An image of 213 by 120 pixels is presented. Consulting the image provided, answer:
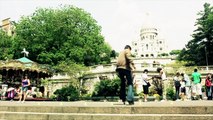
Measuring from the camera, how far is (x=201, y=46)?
2032 inches

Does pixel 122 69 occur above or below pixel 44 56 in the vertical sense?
below

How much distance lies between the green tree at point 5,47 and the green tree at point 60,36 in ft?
5.49

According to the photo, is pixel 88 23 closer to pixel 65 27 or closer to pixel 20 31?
pixel 65 27

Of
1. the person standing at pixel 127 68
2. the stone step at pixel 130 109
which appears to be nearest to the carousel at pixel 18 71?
the stone step at pixel 130 109

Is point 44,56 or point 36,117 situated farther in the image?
point 44,56

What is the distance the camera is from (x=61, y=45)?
167 feet

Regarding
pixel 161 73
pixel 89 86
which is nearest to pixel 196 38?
pixel 89 86

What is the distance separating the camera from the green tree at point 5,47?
176ft

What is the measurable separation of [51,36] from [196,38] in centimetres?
2377

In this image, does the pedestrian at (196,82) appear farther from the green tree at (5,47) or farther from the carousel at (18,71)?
the green tree at (5,47)

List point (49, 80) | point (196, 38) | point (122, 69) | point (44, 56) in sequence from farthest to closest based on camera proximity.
Answer: 1. point (196, 38)
2. point (44, 56)
3. point (49, 80)
4. point (122, 69)

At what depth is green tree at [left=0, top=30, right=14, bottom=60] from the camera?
176 ft

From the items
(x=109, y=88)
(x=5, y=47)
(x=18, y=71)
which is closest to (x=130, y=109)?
(x=18, y=71)

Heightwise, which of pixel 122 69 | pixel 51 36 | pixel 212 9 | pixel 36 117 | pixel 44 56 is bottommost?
pixel 36 117
